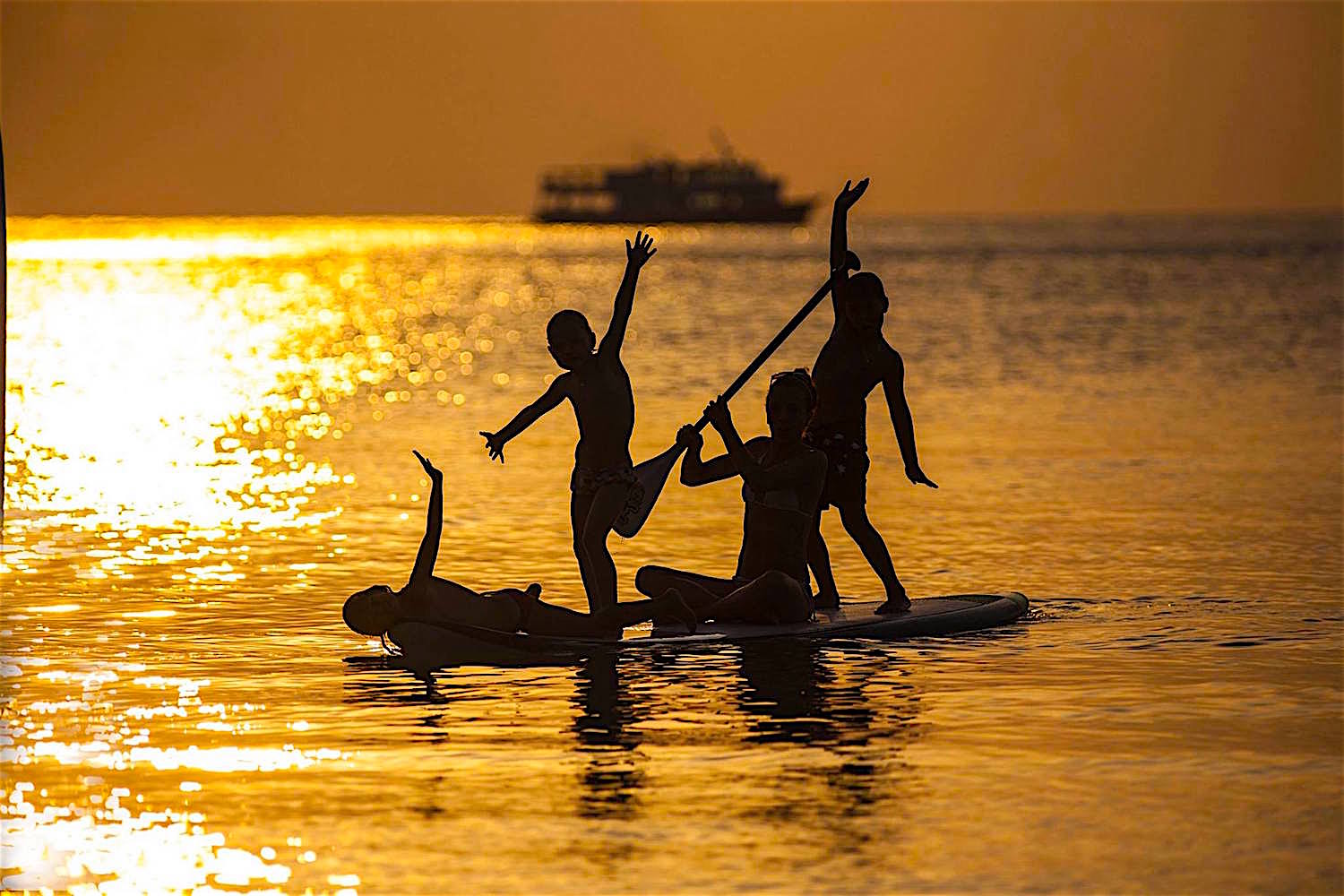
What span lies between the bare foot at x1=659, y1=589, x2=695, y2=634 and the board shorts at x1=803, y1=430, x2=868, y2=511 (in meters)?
1.03

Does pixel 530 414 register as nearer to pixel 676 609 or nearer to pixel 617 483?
pixel 617 483

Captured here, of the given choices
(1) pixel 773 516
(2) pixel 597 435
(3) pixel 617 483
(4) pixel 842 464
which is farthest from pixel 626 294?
(4) pixel 842 464

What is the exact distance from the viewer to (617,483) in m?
11.6

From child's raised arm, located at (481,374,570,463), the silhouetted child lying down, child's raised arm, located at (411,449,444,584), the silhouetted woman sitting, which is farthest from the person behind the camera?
the silhouetted woman sitting

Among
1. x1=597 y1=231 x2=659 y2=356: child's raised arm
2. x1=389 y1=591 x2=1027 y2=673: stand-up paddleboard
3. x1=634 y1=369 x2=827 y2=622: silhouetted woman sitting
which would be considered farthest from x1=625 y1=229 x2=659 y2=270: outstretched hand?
x1=389 y1=591 x2=1027 y2=673: stand-up paddleboard

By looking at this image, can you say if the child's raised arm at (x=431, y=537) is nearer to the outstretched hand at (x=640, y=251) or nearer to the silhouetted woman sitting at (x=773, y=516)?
the silhouetted woman sitting at (x=773, y=516)

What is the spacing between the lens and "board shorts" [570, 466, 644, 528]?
38.2 feet

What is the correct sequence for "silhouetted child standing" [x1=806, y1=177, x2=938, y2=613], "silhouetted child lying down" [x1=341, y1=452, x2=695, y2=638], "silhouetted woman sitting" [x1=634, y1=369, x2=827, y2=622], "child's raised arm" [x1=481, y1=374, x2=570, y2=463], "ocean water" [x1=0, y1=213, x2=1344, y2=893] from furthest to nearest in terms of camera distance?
"silhouetted child standing" [x1=806, y1=177, x2=938, y2=613] → "silhouetted woman sitting" [x1=634, y1=369, x2=827, y2=622] → "child's raised arm" [x1=481, y1=374, x2=570, y2=463] → "silhouetted child lying down" [x1=341, y1=452, x2=695, y2=638] → "ocean water" [x1=0, y1=213, x2=1344, y2=893]

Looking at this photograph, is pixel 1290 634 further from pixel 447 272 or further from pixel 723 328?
pixel 447 272

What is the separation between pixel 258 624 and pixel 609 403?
2284mm

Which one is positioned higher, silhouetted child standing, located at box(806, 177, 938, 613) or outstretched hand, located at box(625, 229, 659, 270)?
outstretched hand, located at box(625, 229, 659, 270)

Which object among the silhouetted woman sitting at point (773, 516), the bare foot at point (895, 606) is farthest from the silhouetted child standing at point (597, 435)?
the bare foot at point (895, 606)

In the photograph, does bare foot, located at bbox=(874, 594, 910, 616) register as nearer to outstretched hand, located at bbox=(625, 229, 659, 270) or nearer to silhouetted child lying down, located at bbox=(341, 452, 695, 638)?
silhouetted child lying down, located at bbox=(341, 452, 695, 638)

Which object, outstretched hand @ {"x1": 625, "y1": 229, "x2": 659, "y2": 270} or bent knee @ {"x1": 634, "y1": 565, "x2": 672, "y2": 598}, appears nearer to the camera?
outstretched hand @ {"x1": 625, "y1": 229, "x2": 659, "y2": 270}
